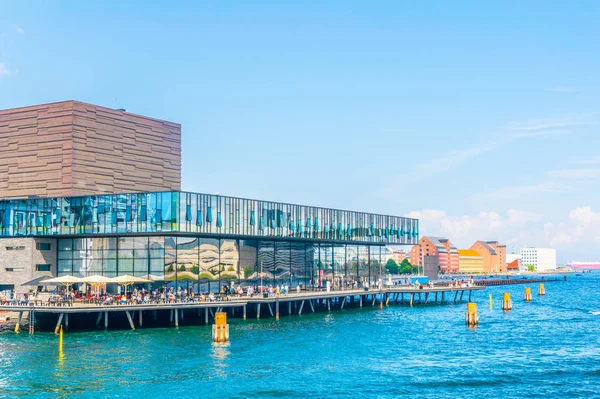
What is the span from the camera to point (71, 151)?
128 metres

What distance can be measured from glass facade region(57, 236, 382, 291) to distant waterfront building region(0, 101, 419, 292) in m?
0.13

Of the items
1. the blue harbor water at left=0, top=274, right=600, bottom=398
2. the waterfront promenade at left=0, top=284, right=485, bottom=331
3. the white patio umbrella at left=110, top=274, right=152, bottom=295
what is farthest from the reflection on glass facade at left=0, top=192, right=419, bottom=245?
the blue harbor water at left=0, top=274, right=600, bottom=398

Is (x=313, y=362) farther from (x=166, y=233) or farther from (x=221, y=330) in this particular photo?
(x=166, y=233)

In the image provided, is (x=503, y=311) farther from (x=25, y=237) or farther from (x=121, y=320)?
(x=25, y=237)

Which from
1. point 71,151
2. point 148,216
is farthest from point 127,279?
point 71,151

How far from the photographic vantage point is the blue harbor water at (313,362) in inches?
1890

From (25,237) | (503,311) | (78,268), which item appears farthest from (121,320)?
(503,311)

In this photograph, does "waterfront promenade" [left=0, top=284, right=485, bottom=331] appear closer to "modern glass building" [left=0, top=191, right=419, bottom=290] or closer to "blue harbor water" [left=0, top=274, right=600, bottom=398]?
"blue harbor water" [left=0, top=274, right=600, bottom=398]

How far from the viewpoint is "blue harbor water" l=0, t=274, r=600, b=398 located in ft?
157

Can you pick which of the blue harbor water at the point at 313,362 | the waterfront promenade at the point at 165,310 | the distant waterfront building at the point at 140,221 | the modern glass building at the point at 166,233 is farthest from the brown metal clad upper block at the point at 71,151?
the blue harbor water at the point at 313,362

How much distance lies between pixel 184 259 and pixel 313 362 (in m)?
36.0

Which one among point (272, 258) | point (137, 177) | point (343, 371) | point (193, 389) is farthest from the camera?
point (137, 177)

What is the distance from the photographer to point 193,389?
48000 mm

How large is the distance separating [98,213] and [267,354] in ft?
128
